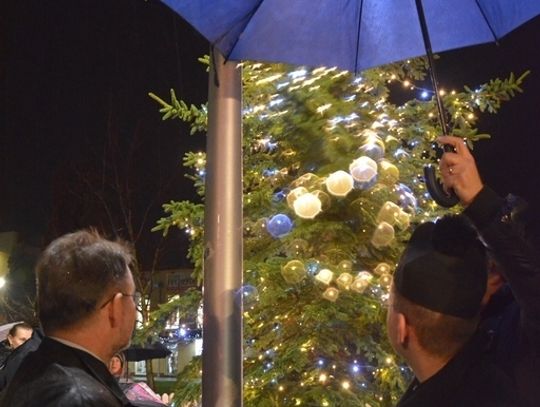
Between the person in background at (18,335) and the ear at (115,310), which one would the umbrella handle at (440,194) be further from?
the person in background at (18,335)

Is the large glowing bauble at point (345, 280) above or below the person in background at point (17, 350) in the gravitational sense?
above

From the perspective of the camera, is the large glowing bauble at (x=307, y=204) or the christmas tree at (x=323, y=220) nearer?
the large glowing bauble at (x=307, y=204)

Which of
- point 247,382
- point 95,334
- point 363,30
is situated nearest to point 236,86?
point 363,30

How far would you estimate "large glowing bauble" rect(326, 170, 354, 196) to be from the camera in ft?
14.6

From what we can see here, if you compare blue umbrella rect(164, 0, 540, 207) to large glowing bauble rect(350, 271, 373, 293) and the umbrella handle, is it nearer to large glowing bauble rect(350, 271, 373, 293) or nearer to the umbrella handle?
the umbrella handle

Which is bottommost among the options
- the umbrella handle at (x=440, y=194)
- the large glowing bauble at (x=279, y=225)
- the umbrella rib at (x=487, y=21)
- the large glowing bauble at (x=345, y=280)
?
the large glowing bauble at (x=345, y=280)

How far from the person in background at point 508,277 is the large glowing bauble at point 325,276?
7.70 ft

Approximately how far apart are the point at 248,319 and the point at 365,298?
3.17 ft

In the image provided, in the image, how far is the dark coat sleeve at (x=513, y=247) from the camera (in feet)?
6.09

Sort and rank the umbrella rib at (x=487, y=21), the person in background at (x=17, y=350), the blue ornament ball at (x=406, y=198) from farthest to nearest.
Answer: the blue ornament ball at (x=406, y=198) < the person in background at (x=17, y=350) < the umbrella rib at (x=487, y=21)

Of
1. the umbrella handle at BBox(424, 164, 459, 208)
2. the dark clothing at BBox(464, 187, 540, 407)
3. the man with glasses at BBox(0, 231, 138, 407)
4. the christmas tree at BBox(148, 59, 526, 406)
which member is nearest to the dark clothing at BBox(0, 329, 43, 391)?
the christmas tree at BBox(148, 59, 526, 406)

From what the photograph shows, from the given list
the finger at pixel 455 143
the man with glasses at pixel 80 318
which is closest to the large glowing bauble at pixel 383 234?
the finger at pixel 455 143

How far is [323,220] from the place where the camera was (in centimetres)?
491

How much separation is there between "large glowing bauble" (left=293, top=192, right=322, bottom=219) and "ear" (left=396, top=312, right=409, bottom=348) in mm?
Answer: 2561
